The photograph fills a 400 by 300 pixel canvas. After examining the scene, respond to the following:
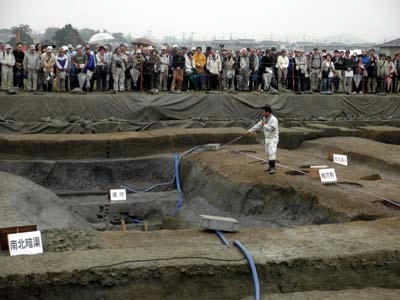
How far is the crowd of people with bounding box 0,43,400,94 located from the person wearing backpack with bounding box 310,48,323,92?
0.13ft

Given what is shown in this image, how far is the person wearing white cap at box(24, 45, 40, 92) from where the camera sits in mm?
20219

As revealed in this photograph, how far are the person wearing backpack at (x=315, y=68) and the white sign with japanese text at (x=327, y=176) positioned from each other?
470 inches

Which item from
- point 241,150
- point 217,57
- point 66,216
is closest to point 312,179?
point 241,150

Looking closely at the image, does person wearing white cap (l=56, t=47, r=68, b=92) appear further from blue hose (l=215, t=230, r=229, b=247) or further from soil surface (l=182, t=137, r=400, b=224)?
blue hose (l=215, t=230, r=229, b=247)

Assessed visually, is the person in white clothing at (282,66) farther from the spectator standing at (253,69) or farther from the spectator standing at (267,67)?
the spectator standing at (253,69)

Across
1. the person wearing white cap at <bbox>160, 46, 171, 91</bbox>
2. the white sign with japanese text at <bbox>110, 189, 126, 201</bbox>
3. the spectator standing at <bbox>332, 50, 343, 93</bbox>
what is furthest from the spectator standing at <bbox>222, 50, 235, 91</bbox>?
the white sign with japanese text at <bbox>110, 189, 126, 201</bbox>

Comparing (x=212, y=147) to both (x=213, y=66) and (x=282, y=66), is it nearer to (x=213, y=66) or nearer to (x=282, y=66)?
(x=213, y=66)

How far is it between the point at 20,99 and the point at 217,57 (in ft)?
24.1

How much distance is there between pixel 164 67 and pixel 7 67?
18.3 feet

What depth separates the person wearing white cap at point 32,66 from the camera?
20.2m

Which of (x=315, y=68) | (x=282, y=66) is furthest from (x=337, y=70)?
(x=282, y=66)

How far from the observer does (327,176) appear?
12.1 meters

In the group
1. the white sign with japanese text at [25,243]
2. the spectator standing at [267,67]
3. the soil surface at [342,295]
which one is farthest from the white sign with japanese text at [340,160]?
the spectator standing at [267,67]

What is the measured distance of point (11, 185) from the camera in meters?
12.5
